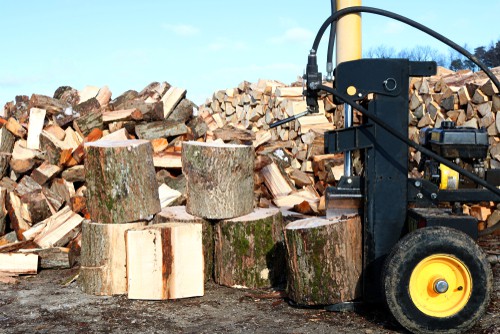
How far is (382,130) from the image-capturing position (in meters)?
5.18

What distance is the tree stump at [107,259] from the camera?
245 inches

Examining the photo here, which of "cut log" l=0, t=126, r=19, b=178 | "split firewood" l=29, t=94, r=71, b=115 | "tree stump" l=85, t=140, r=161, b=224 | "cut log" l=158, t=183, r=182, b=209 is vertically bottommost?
"cut log" l=158, t=183, r=182, b=209

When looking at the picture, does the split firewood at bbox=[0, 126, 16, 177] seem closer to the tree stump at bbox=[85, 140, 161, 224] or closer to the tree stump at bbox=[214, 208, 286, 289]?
the tree stump at bbox=[85, 140, 161, 224]

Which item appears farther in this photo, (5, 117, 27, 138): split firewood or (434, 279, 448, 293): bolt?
(5, 117, 27, 138): split firewood

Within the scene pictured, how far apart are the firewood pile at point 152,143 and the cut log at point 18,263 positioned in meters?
0.05

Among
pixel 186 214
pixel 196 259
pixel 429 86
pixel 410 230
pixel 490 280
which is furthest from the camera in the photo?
pixel 429 86

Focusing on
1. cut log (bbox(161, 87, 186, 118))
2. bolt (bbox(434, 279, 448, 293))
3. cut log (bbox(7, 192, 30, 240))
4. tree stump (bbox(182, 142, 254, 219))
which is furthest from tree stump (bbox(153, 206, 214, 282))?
cut log (bbox(161, 87, 186, 118))

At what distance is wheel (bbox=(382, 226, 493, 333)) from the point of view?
474 cm

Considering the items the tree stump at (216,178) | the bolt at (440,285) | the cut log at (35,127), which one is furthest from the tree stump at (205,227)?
the cut log at (35,127)

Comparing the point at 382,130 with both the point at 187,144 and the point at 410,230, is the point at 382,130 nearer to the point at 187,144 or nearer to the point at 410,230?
the point at 410,230

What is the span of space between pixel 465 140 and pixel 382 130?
73cm

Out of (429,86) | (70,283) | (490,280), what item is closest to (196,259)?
(70,283)

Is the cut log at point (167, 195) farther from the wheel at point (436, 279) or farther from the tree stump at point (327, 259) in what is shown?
the wheel at point (436, 279)

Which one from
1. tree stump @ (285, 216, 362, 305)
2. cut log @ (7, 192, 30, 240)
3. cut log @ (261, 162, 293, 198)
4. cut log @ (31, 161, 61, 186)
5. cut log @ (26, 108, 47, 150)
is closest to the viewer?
tree stump @ (285, 216, 362, 305)
